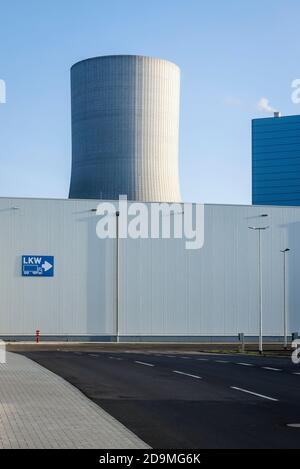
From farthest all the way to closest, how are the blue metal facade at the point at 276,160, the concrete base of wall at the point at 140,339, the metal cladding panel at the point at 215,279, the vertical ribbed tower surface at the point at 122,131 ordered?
the blue metal facade at the point at 276,160, the vertical ribbed tower surface at the point at 122,131, the metal cladding panel at the point at 215,279, the concrete base of wall at the point at 140,339

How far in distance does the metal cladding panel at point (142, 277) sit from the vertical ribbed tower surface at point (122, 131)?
36.7 ft

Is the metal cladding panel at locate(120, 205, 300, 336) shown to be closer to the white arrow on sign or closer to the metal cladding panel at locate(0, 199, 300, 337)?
the metal cladding panel at locate(0, 199, 300, 337)

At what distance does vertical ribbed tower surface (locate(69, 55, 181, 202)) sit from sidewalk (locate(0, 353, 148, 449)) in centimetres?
5932

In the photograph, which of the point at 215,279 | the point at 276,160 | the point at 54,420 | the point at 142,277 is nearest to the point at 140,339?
the point at 142,277

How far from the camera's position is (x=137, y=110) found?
82.0 meters

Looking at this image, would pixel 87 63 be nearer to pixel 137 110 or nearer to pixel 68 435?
pixel 137 110

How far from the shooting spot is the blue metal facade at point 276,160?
615 feet

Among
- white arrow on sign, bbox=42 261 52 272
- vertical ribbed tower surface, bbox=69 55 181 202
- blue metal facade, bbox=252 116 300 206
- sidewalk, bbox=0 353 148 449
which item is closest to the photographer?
sidewalk, bbox=0 353 148 449

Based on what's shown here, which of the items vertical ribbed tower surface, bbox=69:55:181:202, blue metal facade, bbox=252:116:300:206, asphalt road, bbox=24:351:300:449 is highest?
blue metal facade, bbox=252:116:300:206

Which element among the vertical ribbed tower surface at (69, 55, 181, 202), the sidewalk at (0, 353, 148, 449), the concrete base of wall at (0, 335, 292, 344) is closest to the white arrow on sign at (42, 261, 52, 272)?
the concrete base of wall at (0, 335, 292, 344)

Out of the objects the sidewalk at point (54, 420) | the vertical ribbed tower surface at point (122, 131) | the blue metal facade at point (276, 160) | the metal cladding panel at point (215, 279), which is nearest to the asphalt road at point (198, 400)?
the sidewalk at point (54, 420)

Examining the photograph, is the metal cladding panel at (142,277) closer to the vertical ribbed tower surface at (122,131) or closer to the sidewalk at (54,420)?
the vertical ribbed tower surface at (122,131)

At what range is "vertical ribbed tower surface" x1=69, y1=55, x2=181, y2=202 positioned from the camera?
81188 mm

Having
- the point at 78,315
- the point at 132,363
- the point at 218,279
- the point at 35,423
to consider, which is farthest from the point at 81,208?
the point at 35,423
